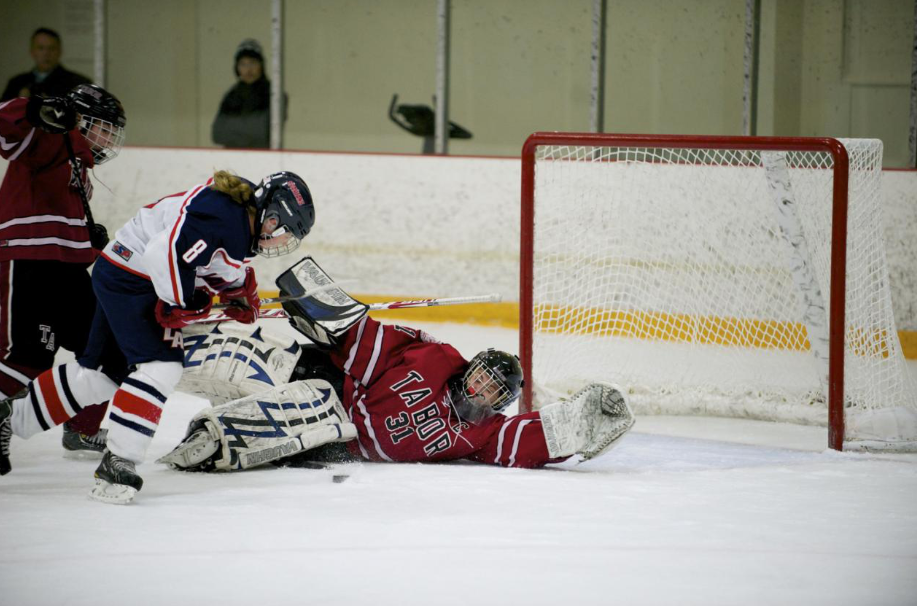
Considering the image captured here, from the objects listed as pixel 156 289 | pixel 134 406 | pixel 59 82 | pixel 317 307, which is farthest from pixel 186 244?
pixel 59 82

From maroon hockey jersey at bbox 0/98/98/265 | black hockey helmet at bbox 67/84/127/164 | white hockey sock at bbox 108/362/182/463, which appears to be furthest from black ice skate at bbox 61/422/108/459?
black hockey helmet at bbox 67/84/127/164

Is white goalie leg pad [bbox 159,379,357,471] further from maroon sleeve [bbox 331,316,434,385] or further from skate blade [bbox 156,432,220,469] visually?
maroon sleeve [bbox 331,316,434,385]

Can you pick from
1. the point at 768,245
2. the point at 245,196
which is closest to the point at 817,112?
the point at 768,245

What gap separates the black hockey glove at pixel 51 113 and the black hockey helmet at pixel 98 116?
0.03m

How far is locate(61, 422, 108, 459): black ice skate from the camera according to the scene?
10.0ft

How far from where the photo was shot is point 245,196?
8.37 ft

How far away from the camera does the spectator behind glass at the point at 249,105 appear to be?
5.88 metres

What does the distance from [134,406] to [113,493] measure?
0.21 m

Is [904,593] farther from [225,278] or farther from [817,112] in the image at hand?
[817,112]

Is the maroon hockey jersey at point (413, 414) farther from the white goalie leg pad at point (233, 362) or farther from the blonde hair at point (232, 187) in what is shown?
the blonde hair at point (232, 187)

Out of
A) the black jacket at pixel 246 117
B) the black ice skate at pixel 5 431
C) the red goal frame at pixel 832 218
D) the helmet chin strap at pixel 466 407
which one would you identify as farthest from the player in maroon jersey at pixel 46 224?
the black jacket at pixel 246 117

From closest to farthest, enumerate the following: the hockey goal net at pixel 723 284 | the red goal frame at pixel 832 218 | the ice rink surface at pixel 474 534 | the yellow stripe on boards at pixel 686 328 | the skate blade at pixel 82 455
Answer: the ice rink surface at pixel 474 534
the skate blade at pixel 82 455
the red goal frame at pixel 832 218
the hockey goal net at pixel 723 284
the yellow stripe on boards at pixel 686 328

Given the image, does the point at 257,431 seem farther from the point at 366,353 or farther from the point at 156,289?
the point at 156,289

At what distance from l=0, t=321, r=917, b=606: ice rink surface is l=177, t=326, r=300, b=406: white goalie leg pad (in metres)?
0.26
